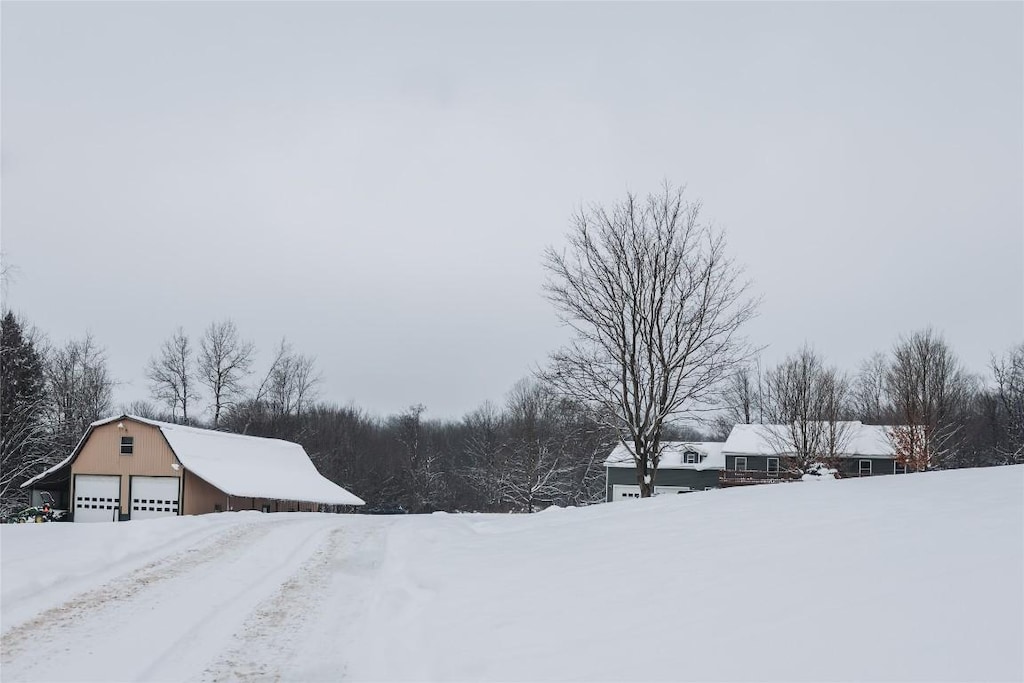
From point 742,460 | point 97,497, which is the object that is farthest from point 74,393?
point 742,460

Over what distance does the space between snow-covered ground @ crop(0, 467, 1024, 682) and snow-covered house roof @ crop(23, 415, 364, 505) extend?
28.3m

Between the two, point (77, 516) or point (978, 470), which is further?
point (77, 516)

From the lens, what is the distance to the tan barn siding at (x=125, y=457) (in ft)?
132

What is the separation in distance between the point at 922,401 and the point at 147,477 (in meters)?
39.7

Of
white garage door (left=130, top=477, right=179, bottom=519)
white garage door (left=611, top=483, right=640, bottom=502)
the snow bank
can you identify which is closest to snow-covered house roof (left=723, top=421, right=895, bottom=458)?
white garage door (left=611, top=483, right=640, bottom=502)

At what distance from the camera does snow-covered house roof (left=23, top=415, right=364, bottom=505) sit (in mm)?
40375

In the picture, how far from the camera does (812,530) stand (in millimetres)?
8320

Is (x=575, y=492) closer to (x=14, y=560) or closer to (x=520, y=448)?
(x=520, y=448)

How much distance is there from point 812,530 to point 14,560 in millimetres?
11340

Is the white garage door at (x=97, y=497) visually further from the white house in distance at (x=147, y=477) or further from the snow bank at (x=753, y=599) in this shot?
the snow bank at (x=753, y=599)

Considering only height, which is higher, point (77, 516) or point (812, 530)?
point (812, 530)

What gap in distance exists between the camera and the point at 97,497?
40938mm

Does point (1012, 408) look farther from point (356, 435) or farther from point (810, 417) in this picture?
point (356, 435)

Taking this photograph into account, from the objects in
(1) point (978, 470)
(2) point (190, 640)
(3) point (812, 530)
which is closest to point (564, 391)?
(1) point (978, 470)
